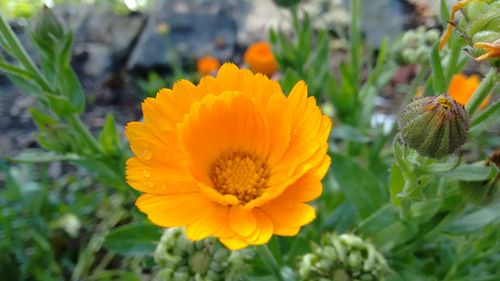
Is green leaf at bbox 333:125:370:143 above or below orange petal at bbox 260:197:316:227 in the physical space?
below

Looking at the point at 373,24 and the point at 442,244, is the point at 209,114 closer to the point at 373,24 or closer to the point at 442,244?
the point at 442,244

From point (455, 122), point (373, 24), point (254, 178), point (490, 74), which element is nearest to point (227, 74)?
point (254, 178)

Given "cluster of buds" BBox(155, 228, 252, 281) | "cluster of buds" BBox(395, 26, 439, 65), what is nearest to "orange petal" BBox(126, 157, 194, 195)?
"cluster of buds" BBox(155, 228, 252, 281)

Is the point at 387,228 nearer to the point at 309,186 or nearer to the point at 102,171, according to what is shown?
the point at 309,186

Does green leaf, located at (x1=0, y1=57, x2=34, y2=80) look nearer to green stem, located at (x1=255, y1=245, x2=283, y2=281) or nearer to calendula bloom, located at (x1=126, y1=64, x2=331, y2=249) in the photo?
calendula bloom, located at (x1=126, y1=64, x2=331, y2=249)

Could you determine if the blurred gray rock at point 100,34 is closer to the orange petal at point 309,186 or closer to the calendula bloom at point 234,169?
the calendula bloom at point 234,169
